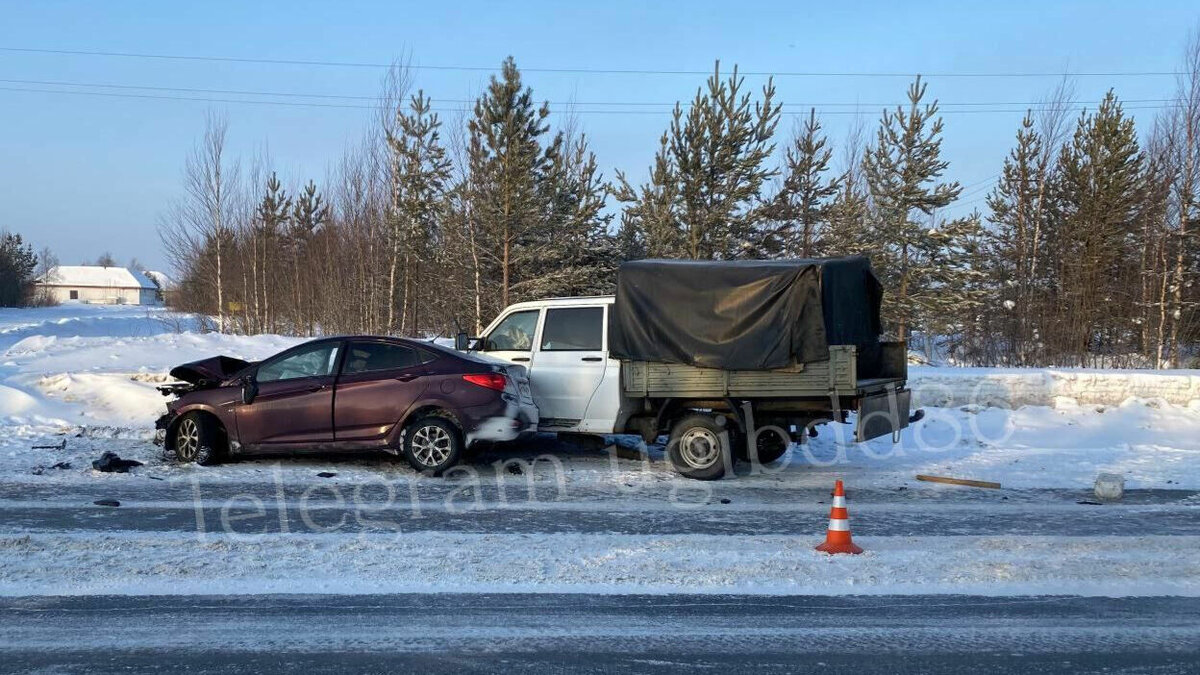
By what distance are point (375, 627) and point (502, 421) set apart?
15.8 feet

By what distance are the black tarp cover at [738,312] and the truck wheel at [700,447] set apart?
2.51ft

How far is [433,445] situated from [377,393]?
903mm

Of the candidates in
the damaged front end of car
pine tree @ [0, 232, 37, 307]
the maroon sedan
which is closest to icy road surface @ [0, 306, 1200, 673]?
the maroon sedan

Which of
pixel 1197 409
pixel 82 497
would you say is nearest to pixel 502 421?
pixel 82 497

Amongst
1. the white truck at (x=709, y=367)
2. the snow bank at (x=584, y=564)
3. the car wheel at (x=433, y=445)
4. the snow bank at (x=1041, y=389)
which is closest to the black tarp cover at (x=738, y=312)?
the white truck at (x=709, y=367)

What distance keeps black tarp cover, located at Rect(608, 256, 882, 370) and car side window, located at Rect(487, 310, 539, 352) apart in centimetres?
117

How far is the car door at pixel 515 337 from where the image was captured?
36.0 feet

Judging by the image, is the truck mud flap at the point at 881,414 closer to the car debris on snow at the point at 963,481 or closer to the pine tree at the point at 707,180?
the car debris on snow at the point at 963,481

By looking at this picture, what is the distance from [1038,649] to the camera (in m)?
4.91

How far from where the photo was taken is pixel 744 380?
32.2 feet

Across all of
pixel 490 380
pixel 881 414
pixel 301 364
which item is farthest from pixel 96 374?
pixel 881 414

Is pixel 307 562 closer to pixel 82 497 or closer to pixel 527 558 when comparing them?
pixel 527 558

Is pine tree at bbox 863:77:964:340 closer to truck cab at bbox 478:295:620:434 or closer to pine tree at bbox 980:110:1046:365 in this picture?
pine tree at bbox 980:110:1046:365

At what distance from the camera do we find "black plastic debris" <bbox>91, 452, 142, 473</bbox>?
10.1 metres
